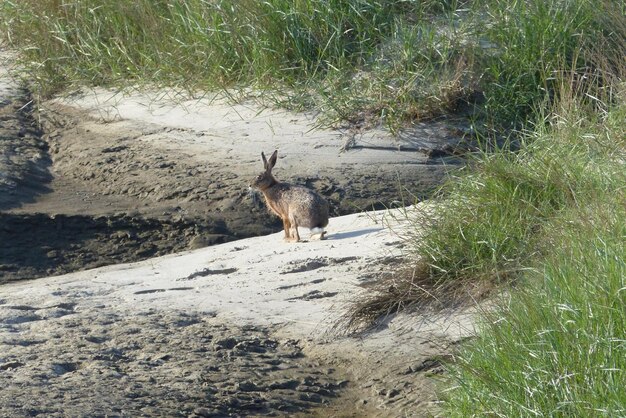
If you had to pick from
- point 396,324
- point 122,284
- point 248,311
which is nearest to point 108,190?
point 122,284

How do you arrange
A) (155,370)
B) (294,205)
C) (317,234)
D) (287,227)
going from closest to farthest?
1. (155,370)
2. (317,234)
3. (294,205)
4. (287,227)

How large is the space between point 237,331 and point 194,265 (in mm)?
1280

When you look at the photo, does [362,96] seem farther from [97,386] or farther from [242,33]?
[97,386]

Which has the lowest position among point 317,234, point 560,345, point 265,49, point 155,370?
point 317,234

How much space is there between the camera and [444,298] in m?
5.89

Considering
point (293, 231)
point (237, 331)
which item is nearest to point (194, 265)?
point (293, 231)

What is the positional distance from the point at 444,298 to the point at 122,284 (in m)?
2.03

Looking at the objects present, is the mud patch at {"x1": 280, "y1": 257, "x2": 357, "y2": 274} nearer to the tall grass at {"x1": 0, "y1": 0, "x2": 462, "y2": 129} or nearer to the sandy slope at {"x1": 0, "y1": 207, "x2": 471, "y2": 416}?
the sandy slope at {"x1": 0, "y1": 207, "x2": 471, "y2": 416}

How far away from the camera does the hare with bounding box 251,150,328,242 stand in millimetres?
7395

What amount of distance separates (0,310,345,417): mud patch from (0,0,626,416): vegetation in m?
0.60

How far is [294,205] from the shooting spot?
24.8 ft

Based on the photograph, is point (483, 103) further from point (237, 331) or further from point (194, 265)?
point (237, 331)

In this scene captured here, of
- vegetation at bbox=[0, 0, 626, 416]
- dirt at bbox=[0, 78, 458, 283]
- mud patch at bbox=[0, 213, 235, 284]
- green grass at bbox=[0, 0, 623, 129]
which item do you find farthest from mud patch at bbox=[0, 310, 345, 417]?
green grass at bbox=[0, 0, 623, 129]

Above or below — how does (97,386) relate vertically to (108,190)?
above
